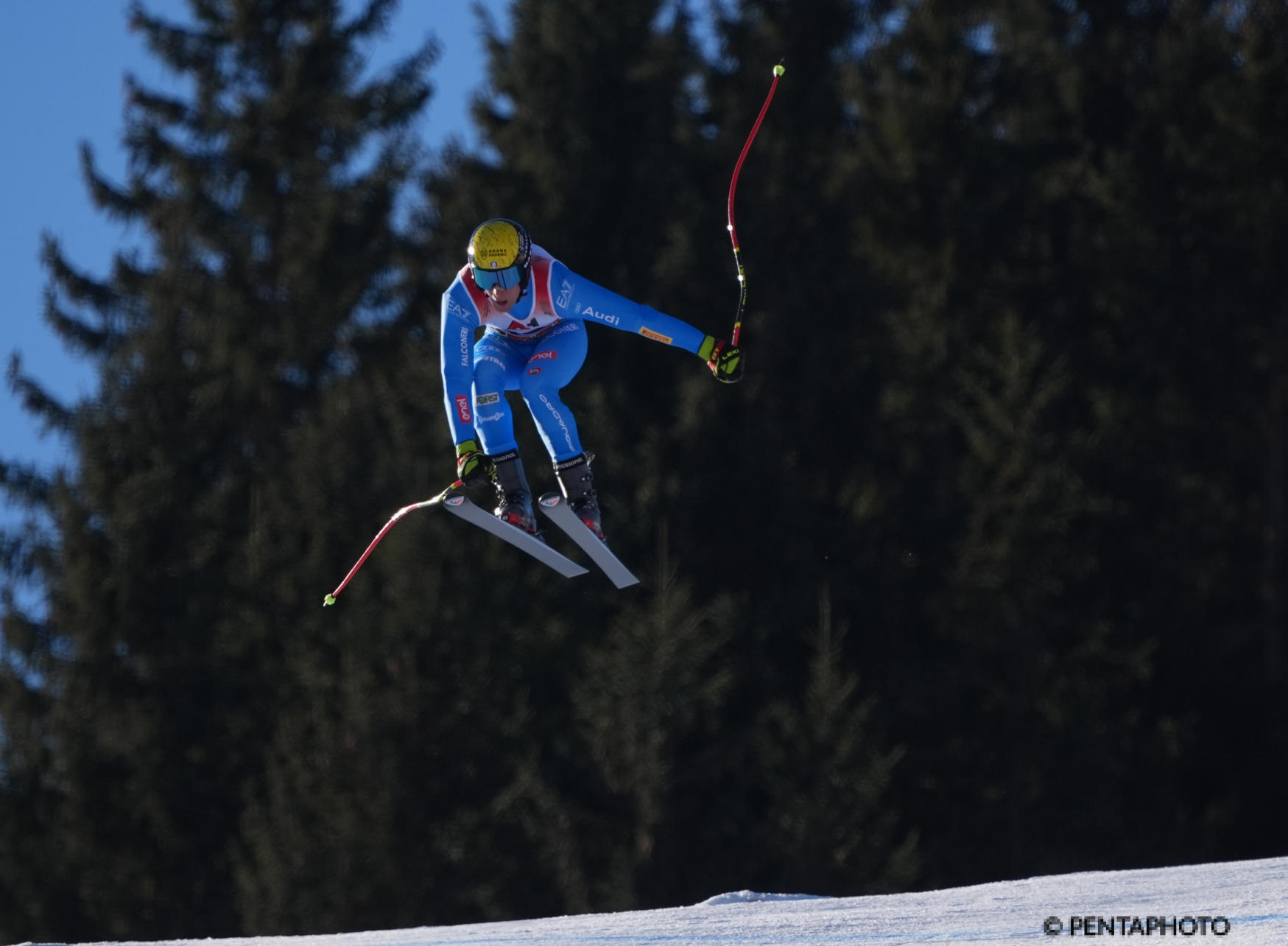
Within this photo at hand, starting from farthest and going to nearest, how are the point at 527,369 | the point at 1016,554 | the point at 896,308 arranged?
1. the point at 896,308
2. the point at 1016,554
3. the point at 527,369

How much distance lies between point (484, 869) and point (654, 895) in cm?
215

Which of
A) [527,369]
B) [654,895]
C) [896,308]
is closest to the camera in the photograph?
[527,369]

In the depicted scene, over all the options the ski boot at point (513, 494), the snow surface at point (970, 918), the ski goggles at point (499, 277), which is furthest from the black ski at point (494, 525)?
the snow surface at point (970, 918)

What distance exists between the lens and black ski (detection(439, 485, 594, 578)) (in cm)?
1030

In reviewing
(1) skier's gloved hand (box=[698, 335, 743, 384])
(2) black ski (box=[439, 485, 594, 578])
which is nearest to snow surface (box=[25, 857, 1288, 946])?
(2) black ski (box=[439, 485, 594, 578])

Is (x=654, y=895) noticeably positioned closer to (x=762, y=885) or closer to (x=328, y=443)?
(x=762, y=885)

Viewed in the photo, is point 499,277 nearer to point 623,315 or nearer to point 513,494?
point 623,315

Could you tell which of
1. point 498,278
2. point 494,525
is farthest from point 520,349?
point 494,525

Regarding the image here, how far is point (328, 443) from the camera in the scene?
24188 mm

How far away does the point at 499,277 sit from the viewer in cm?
1020

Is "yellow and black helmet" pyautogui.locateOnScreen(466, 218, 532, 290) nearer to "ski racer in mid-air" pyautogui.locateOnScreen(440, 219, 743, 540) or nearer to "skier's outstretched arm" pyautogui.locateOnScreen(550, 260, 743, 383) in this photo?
"ski racer in mid-air" pyautogui.locateOnScreen(440, 219, 743, 540)

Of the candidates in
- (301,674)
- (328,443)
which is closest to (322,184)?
(328,443)

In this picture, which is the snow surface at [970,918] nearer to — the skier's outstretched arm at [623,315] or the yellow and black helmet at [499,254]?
→ the skier's outstretched arm at [623,315]

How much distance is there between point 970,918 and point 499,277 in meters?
4.17
